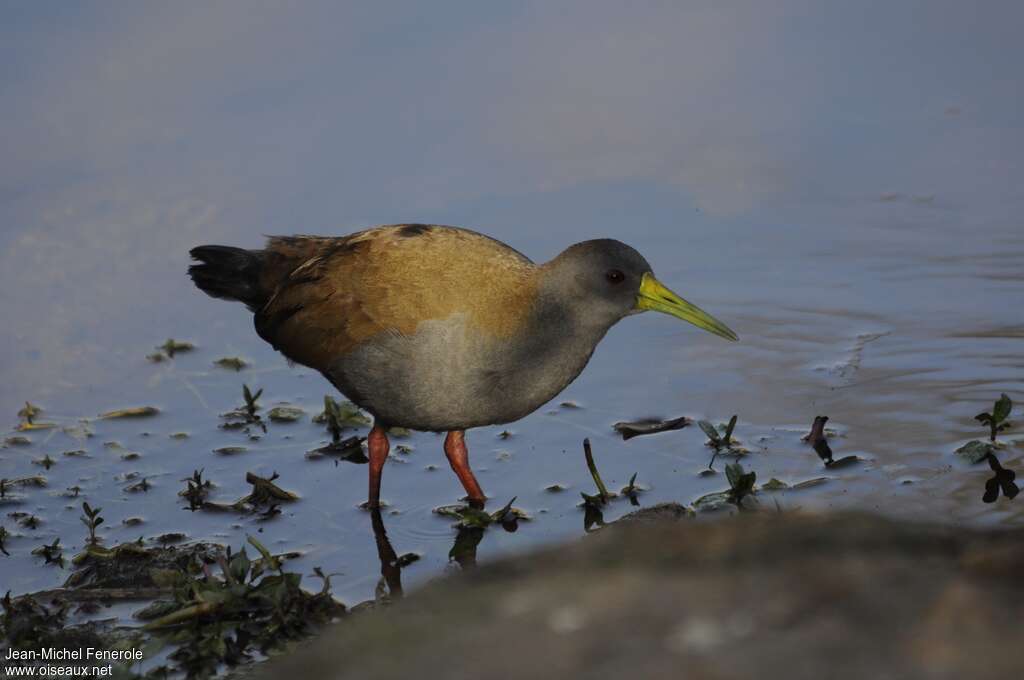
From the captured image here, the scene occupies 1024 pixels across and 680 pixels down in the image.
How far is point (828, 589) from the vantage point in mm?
2061

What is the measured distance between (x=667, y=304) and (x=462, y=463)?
107 centimetres

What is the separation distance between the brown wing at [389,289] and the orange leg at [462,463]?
1.93 feet

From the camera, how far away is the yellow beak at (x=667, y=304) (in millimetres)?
5855

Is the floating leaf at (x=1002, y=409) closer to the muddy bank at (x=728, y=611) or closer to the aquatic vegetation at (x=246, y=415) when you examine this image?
the aquatic vegetation at (x=246, y=415)

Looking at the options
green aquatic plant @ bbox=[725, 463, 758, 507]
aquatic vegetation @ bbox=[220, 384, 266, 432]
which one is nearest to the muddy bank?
green aquatic plant @ bbox=[725, 463, 758, 507]

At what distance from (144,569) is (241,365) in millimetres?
2072

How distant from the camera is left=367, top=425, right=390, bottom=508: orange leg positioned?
6.05 m

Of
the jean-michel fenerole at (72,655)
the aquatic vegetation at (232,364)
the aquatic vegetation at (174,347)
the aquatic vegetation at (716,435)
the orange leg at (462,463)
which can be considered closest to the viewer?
the jean-michel fenerole at (72,655)

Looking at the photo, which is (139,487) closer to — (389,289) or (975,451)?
(389,289)

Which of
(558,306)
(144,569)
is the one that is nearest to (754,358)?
(558,306)

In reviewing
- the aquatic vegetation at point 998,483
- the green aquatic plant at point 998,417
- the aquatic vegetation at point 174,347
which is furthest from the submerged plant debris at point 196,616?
the green aquatic plant at point 998,417

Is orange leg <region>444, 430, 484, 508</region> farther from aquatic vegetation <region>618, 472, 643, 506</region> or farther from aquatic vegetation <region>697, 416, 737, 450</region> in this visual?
aquatic vegetation <region>697, 416, 737, 450</region>

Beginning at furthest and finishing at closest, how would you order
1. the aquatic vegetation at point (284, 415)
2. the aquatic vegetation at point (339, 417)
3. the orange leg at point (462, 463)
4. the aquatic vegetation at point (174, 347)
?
the aquatic vegetation at point (174, 347) → the aquatic vegetation at point (284, 415) → the aquatic vegetation at point (339, 417) → the orange leg at point (462, 463)

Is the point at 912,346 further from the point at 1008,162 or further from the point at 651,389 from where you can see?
the point at 1008,162
